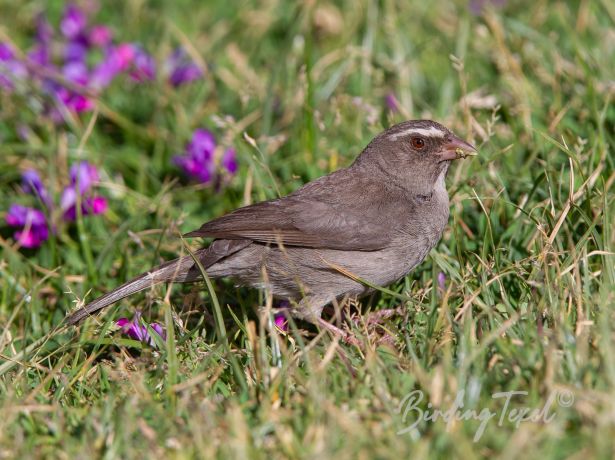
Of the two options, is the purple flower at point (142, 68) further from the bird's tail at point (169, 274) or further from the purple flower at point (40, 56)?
the bird's tail at point (169, 274)

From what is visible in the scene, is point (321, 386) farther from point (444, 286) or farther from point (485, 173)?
point (485, 173)

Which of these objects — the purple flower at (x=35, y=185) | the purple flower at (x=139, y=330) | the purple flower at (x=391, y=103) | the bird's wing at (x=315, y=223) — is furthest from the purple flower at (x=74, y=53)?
the purple flower at (x=139, y=330)

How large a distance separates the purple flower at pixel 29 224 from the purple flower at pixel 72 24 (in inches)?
102

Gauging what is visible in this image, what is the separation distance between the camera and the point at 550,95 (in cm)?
651

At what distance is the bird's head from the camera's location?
516cm

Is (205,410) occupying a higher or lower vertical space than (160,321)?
higher

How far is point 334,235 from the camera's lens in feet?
16.2

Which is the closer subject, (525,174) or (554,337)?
(554,337)

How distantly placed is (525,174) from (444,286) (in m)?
1.12

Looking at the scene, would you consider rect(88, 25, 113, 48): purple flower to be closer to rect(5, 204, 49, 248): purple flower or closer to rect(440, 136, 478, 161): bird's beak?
rect(5, 204, 49, 248): purple flower

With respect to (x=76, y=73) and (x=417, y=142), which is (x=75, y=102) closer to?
(x=76, y=73)

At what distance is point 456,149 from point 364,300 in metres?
1.01

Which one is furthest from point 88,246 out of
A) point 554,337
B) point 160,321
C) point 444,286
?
point 554,337

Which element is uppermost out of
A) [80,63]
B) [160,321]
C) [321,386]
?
[80,63]
